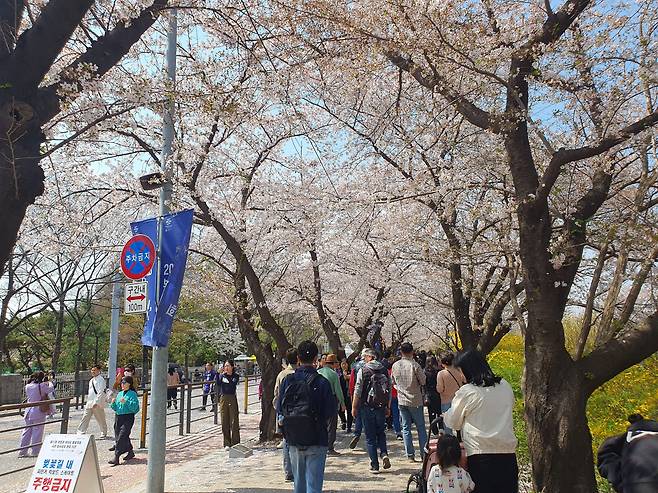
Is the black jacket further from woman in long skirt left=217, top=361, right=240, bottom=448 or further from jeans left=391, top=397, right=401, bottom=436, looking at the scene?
woman in long skirt left=217, top=361, right=240, bottom=448

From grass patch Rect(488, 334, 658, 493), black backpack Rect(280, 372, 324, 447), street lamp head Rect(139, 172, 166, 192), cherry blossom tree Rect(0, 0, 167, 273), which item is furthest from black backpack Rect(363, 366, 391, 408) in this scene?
cherry blossom tree Rect(0, 0, 167, 273)

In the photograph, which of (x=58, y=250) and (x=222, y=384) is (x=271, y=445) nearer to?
(x=222, y=384)

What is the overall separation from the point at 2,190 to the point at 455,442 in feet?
12.6

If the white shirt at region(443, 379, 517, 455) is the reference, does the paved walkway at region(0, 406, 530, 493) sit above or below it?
below

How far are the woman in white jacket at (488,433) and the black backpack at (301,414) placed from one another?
1.23 metres

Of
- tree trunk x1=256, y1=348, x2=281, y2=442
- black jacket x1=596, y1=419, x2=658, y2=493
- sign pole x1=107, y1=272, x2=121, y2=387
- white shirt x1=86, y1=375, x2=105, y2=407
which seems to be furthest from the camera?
sign pole x1=107, y1=272, x2=121, y2=387

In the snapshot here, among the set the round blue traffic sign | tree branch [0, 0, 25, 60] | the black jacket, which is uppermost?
tree branch [0, 0, 25, 60]

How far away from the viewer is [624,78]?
624 cm

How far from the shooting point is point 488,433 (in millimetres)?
4180

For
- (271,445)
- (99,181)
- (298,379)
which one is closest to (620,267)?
(298,379)

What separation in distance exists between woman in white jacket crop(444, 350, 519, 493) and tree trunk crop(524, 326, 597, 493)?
69 centimetres

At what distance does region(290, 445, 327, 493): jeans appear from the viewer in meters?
4.90

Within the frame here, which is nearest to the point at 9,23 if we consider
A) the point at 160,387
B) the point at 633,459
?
the point at 160,387

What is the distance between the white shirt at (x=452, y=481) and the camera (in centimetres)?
409
